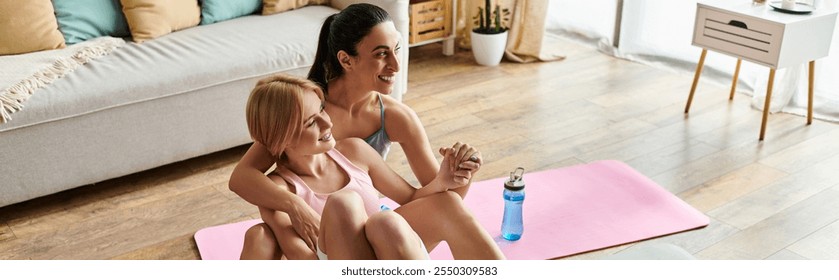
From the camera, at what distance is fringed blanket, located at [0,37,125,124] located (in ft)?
8.81

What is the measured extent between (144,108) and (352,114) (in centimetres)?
97

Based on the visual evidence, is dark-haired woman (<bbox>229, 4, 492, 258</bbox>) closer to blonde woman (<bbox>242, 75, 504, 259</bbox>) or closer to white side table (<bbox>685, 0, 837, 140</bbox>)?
blonde woman (<bbox>242, 75, 504, 259</bbox>)

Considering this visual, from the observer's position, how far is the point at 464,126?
3.53m

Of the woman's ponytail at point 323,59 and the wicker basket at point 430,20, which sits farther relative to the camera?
the wicker basket at point 430,20

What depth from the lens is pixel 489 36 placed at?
13.7ft

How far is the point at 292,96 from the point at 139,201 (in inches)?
50.5

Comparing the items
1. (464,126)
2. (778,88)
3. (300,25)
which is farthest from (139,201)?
(778,88)

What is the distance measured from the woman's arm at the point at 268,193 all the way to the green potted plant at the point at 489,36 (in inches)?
91.5

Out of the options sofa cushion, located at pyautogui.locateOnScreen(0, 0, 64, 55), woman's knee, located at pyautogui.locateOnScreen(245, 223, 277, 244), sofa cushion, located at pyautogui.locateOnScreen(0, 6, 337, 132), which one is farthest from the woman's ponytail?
sofa cushion, located at pyautogui.locateOnScreen(0, 0, 64, 55)

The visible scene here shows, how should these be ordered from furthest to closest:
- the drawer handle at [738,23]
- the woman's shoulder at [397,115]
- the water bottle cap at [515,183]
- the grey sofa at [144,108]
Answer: the drawer handle at [738,23], the grey sofa at [144,108], the water bottle cap at [515,183], the woman's shoulder at [397,115]

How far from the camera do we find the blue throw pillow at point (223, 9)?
3.41 m

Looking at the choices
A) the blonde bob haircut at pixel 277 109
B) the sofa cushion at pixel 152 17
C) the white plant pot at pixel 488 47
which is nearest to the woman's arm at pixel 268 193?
the blonde bob haircut at pixel 277 109

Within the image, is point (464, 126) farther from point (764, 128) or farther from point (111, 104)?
point (111, 104)

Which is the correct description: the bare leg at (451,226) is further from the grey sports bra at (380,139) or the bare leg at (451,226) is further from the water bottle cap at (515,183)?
the water bottle cap at (515,183)
